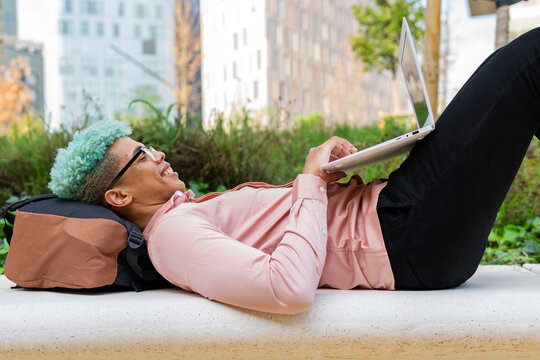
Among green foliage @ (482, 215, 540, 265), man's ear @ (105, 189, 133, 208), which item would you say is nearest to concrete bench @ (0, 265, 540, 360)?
man's ear @ (105, 189, 133, 208)

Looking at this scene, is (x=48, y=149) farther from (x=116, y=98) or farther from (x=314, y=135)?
(x=116, y=98)

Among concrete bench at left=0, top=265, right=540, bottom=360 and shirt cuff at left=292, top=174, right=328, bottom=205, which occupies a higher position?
shirt cuff at left=292, top=174, right=328, bottom=205

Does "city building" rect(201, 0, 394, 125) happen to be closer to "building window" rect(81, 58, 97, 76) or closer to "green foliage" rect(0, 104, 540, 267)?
"green foliage" rect(0, 104, 540, 267)

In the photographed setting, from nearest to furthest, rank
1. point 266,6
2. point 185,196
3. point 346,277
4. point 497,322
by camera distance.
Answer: point 497,322 → point 346,277 → point 185,196 → point 266,6

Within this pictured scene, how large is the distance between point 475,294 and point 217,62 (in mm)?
38597

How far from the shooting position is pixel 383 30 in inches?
807

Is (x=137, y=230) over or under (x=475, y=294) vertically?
over

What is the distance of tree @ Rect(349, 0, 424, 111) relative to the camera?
65.5ft

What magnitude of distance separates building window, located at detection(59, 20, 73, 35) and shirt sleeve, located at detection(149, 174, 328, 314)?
7773 cm

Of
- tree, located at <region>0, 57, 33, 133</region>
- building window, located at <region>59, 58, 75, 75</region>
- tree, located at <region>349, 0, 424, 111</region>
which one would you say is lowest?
tree, located at <region>0, 57, 33, 133</region>

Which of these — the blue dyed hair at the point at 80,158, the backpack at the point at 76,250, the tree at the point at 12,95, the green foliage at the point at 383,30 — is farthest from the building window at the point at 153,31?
the backpack at the point at 76,250

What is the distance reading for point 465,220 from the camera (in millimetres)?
1691

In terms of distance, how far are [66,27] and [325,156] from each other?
258 feet

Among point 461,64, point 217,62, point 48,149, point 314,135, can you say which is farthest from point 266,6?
point 48,149
